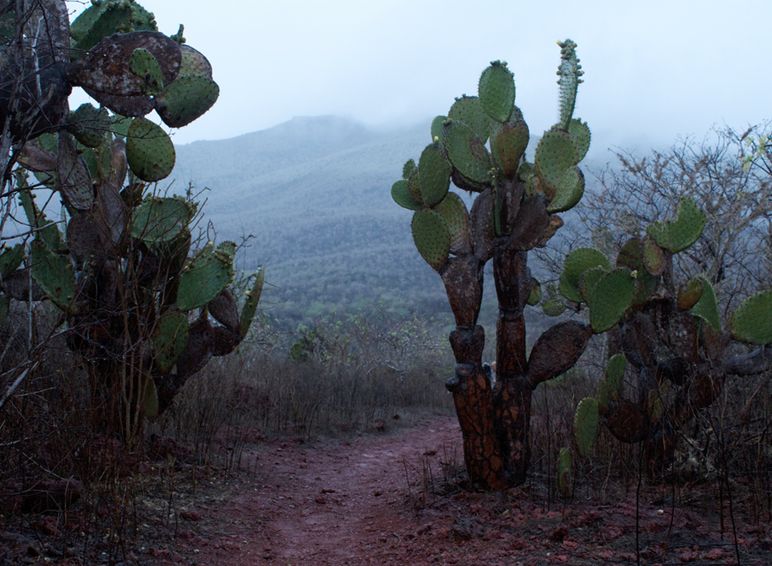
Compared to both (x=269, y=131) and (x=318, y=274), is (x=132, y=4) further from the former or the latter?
(x=269, y=131)

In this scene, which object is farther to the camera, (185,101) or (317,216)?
(317,216)

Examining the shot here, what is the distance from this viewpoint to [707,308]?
425 centimetres

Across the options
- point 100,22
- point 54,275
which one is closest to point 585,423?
point 54,275

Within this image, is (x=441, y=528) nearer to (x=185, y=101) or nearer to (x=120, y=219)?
(x=120, y=219)

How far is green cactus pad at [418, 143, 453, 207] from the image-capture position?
4457mm

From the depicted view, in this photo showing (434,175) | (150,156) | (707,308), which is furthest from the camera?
(150,156)

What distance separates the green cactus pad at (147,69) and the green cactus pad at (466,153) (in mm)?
1534

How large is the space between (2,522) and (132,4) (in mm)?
2992

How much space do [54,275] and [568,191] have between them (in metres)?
2.98

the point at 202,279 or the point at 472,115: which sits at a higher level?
the point at 472,115

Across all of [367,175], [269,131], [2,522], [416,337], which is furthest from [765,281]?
[269,131]

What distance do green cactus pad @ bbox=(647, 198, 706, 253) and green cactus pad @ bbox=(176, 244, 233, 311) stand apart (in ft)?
8.36

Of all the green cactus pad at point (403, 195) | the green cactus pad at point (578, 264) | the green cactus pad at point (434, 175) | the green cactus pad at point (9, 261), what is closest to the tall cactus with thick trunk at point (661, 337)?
the green cactus pad at point (578, 264)

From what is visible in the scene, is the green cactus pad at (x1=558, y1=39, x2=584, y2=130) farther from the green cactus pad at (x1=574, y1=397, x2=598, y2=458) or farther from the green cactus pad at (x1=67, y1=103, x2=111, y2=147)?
the green cactus pad at (x1=67, y1=103, x2=111, y2=147)
